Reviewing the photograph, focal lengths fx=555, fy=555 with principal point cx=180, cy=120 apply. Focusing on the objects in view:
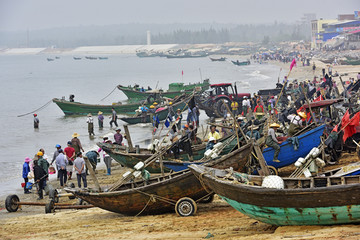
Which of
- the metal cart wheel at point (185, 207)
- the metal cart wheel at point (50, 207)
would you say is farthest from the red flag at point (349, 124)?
the metal cart wheel at point (50, 207)

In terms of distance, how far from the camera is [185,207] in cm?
1168

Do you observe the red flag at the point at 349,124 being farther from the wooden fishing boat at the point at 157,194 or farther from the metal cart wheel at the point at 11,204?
the metal cart wheel at the point at 11,204

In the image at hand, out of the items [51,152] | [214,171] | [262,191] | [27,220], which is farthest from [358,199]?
[51,152]

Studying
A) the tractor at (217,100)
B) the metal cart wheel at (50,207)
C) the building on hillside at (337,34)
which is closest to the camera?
the metal cart wheel at (50,207)

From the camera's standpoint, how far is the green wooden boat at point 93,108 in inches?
1483

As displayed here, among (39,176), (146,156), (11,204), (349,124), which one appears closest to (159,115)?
(146,156)

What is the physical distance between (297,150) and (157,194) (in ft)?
14.8

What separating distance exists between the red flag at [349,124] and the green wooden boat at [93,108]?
79.3ft

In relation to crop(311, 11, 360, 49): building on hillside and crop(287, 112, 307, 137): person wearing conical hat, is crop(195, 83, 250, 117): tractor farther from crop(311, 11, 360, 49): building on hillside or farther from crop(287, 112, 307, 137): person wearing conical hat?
crop(311, 11, 360, 49): building on hillside

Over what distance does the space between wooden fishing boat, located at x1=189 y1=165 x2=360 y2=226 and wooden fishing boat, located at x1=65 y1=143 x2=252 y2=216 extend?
1.27 m

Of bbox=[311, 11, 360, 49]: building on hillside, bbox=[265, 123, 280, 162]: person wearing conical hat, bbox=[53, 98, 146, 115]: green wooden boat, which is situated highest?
bbox=[311, 11, 360, 49]: building on hillside

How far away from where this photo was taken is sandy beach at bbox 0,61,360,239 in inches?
361

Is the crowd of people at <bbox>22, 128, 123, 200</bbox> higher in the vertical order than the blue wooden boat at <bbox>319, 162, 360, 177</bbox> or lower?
lower

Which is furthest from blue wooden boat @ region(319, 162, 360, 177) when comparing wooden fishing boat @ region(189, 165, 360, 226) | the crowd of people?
the crowd of people
